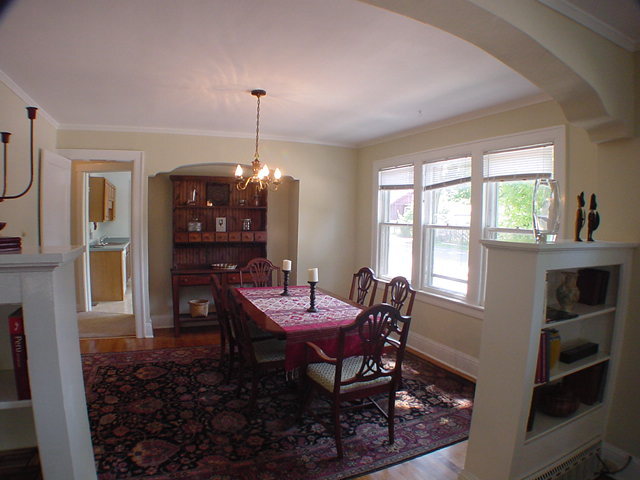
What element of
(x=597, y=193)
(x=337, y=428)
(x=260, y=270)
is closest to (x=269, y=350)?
(x=337, y=428)

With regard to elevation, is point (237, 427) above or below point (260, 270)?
below

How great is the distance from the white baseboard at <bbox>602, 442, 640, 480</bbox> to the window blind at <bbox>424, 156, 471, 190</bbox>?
2.27 meters

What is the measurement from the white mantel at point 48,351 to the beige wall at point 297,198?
3.56m

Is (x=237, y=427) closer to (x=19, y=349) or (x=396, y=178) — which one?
(x=19, y=349)

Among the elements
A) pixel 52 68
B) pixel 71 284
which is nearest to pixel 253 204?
pixel 52 68

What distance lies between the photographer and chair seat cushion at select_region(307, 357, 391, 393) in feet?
7.73

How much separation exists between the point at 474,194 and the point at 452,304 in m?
1.08

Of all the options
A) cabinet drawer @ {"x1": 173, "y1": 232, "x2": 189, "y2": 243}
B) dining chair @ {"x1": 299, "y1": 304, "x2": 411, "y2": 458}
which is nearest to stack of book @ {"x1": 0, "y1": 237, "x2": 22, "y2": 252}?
dining chair @ {"x1": 299, "y1": 304, "x2": 411, "y2": 458}

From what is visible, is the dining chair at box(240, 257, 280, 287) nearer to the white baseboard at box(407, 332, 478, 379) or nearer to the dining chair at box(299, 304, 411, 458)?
the white baseboard at box(407, 332, 478, 379)

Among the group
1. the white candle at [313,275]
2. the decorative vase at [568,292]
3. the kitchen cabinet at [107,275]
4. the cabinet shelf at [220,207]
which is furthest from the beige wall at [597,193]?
the kitchen cabinet at [107,275]

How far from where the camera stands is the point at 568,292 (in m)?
2.15

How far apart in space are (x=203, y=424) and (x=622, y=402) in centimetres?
264

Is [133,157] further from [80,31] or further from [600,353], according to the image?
[600,353]

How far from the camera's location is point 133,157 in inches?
170
